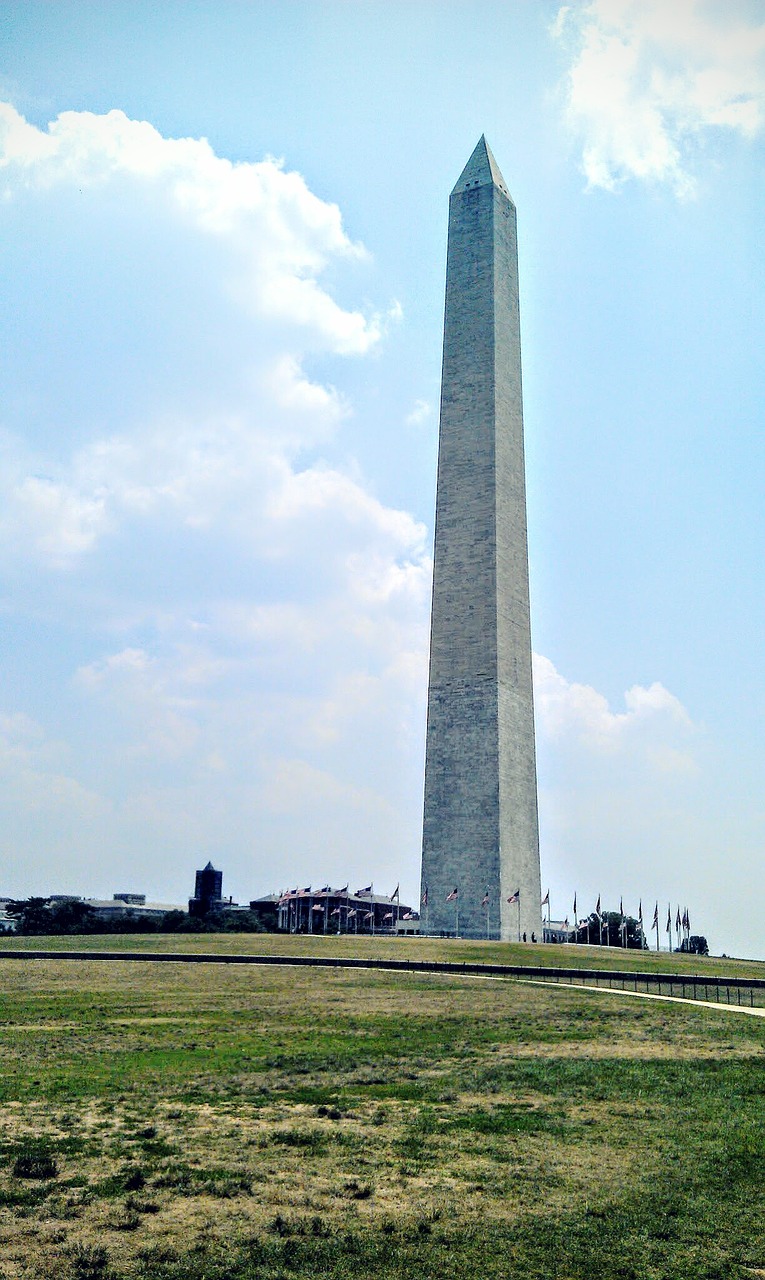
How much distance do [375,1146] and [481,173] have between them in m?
75.1

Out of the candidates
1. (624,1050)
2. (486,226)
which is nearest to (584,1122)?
(624,1050)

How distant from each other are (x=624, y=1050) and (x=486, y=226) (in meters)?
64.1

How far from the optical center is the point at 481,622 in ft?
226

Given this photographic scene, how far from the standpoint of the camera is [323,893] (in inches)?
3386

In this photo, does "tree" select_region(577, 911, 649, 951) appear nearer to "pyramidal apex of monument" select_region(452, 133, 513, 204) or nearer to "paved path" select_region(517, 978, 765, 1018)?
"paved path" select_region(517, 978, 765, 1018)

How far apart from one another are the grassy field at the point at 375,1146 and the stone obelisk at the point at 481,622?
39281 millimetres

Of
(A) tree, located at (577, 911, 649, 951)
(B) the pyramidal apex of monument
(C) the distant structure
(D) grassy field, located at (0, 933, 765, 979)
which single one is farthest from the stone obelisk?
(C) the distant structure

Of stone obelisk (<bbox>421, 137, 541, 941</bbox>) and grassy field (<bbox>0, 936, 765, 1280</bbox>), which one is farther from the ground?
stone obelisk (<bbox>421, 137, 541, 941</bbox>)

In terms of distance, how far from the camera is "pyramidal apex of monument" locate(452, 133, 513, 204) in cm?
7712

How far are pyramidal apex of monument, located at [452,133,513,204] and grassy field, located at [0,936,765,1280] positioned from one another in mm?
64593

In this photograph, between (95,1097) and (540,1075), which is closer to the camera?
(95,1097)

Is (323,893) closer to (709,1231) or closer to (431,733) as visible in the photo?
(431,733)

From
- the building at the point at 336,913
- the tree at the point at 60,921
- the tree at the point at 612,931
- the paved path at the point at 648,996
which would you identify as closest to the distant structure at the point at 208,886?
the building at the point at 336,913

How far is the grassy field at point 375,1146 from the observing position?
10.6 metres
